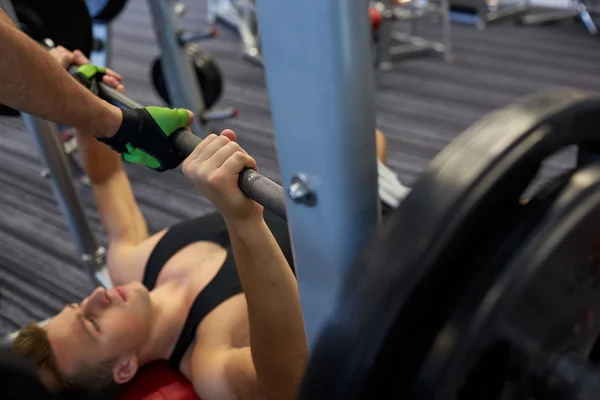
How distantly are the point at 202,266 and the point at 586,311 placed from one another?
1.03 m

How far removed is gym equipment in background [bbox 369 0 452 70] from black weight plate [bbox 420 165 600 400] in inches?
120

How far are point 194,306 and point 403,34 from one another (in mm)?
3349

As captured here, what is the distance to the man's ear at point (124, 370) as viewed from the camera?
133 cm

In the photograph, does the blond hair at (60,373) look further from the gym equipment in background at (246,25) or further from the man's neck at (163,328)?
the gym equipment in background at (246,25)

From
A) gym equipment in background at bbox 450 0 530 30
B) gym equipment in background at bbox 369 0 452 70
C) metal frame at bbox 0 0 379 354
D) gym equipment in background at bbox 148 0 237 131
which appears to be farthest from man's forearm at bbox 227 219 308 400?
gym equipment in background at bbox 450 0 530 30

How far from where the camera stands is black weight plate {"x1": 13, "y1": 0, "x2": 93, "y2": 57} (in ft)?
5.69

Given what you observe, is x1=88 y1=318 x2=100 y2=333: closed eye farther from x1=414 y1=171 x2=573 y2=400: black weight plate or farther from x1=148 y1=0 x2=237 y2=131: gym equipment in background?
x1=148 y1=0 x2=237 y2=131: gym equipment in background

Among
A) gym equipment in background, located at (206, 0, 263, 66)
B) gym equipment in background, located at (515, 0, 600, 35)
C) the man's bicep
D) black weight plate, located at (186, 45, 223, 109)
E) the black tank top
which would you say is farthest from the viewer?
gym equipment in background, located at (515, 0, 600, 35)

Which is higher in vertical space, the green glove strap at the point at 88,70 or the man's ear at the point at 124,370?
the green glove strap at the point at 88,70

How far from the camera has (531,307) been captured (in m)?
0.51

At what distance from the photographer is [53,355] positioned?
51.2 inches

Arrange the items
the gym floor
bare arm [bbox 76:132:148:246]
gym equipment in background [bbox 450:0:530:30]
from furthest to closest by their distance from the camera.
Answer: gym equipment in background [bbox 450:0:530:30]
the gym floor
bare arm [bbox 76:132:148:246]

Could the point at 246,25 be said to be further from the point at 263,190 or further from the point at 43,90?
the point at 263,190

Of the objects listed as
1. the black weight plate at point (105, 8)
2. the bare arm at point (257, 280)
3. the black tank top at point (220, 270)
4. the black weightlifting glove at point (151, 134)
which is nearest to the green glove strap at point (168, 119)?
the black weightlifting glove at point (151, 134)
